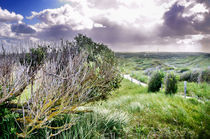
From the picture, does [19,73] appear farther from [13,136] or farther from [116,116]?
[116,116]

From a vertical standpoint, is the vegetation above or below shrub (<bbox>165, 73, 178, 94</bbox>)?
above

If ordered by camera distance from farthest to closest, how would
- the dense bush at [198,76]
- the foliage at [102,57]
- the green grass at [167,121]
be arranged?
the dense bush at [198,76] < the foliage at [102,57] < the green grass at [167,121]

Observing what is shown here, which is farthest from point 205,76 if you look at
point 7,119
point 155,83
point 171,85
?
point 7,119

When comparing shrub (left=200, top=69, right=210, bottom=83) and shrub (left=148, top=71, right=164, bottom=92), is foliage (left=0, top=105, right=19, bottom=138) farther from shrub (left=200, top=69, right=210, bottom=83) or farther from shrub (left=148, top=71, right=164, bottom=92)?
shrub (left=200, top=69, right=210, bottom=83)

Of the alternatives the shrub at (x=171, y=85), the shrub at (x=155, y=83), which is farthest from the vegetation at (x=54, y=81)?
the shrub at (x=155, y=83)

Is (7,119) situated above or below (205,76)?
above

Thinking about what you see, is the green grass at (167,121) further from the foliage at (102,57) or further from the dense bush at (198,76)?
the dense bush at (198,76)

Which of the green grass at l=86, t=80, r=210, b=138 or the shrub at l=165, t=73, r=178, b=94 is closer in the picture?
the green grass at l=86, t=80, r=210, b=138

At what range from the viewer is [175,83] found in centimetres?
813

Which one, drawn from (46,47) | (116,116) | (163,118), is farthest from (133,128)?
(46,47)

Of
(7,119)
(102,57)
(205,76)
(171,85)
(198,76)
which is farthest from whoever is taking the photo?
(198,76)

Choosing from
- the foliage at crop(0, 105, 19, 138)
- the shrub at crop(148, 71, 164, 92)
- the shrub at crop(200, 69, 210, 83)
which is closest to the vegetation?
the foliage at crop(0, 105, 19, 138)

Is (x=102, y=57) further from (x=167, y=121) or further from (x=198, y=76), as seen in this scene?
(x=198, y=76)

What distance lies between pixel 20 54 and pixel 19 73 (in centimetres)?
158
